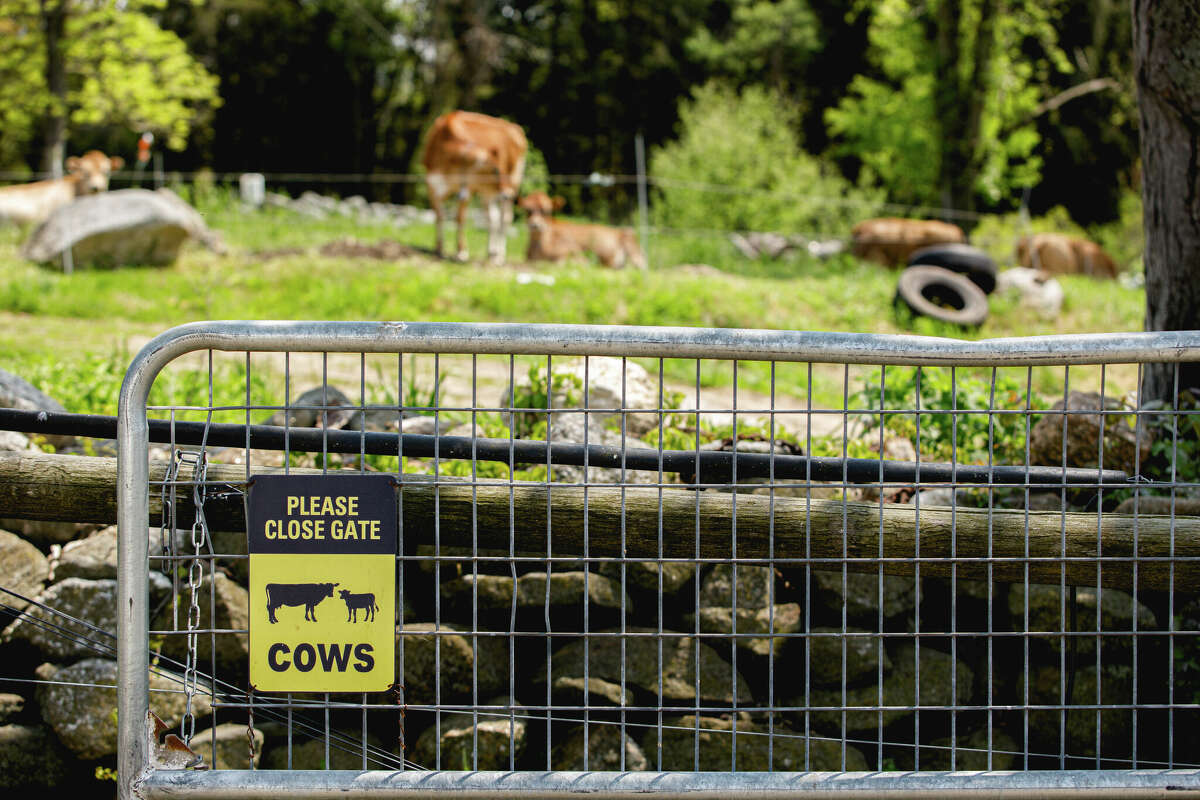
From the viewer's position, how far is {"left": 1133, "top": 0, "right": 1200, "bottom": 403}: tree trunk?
4363 mm

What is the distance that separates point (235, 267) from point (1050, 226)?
67.9 feet

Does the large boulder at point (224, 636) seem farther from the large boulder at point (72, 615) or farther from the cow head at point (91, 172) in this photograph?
the cow head at point (91, 172)

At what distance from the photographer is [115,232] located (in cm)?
1132

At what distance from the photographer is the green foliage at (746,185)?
62.5 ft

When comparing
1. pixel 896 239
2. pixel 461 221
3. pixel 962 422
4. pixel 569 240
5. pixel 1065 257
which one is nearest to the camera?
pixel 962 422

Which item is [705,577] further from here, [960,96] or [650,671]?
[960,96]

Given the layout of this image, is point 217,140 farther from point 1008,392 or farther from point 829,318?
point 1008,392

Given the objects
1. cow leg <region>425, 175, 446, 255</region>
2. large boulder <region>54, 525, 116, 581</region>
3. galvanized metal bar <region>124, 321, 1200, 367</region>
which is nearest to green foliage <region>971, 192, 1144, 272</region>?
cow leg <region>425, 175, 446, 255</region>

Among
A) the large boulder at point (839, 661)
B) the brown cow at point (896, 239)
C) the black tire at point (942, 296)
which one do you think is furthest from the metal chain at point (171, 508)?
the brown cow at point (896, 239)

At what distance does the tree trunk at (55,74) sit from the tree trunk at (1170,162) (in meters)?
19.2

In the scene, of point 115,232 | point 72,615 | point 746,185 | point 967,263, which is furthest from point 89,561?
point 746,185

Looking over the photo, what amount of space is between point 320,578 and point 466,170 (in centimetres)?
1171

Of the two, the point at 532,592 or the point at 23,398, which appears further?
the point at 23,398

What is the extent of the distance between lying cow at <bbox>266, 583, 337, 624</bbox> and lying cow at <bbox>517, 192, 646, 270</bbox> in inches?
478
